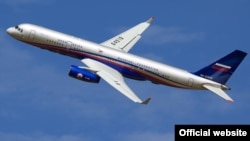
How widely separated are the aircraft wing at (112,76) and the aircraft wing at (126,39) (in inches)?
390

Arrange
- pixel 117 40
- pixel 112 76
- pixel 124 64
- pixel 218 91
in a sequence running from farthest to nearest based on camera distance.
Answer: pixel 117 40
pixel 124 64
pixel 112 76
pixel 218 91

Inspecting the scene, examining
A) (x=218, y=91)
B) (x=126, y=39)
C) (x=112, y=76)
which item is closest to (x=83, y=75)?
(x=112, y=76)

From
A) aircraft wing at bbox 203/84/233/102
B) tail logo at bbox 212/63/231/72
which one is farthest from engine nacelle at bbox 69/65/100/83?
tail logo at bbox 212/63/231/72

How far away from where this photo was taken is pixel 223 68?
139750mm

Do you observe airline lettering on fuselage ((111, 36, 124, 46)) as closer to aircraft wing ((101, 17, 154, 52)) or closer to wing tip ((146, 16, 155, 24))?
aircraft wing ((101, 17, 154, 52))

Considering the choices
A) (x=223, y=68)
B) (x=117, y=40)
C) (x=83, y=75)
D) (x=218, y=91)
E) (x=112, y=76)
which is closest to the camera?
(x=83, y=75)

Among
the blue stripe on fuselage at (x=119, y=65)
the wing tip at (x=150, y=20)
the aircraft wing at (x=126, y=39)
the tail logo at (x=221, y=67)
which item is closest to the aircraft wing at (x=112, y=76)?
the blue stripe on fuselage at (x=119, y=65)

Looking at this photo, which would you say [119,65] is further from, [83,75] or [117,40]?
[117,40]

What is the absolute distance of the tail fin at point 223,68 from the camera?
138 m

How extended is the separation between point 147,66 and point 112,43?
1311 cm

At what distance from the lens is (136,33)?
6088 inches

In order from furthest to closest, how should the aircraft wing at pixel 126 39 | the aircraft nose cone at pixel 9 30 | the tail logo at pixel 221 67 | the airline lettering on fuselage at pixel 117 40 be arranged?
1. the airline lettering on fuselage at pixel 117 40
2. the aircraft wing at pixel 126 39
3. the aircraft nose cone at pixel 9 30
4. the tail logo at pixel 221 67

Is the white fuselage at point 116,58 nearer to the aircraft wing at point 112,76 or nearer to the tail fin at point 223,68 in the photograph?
the aircraft wing at point 112,76

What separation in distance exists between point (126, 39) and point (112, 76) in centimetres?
1599
